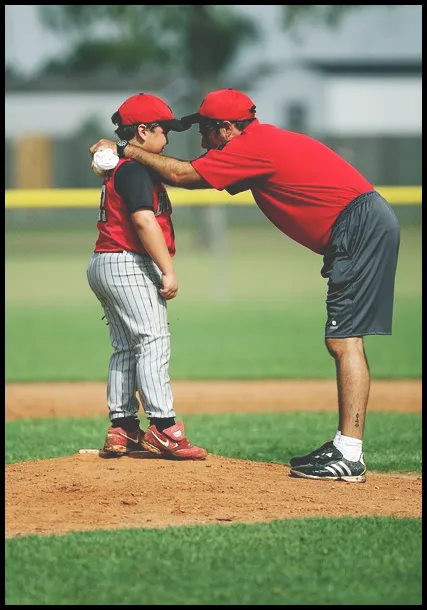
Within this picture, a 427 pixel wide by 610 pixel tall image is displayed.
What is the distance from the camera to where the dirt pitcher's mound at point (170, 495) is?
5.05m

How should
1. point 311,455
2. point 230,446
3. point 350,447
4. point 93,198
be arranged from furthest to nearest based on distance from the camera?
point 93,198 → point 230,446 → point 311,455 → point 350,447

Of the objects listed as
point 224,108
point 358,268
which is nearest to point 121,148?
point 224,108

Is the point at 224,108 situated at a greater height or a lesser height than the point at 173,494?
greater

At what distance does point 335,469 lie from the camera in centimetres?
575

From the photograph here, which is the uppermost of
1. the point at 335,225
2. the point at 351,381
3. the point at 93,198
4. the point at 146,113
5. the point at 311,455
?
the point at 93,198

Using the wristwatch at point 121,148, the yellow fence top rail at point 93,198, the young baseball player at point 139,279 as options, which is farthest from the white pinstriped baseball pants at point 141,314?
the yellow fence top rail at point 93,198

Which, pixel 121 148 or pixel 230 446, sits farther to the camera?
pixel 230 446

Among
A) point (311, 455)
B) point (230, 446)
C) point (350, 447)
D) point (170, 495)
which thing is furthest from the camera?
point (230, 446)

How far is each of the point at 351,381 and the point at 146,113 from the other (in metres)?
1.62

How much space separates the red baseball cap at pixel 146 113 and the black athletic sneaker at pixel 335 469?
174 centimetres

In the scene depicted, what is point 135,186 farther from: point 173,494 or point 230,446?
point 230,446

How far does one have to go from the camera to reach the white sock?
575 centimetres

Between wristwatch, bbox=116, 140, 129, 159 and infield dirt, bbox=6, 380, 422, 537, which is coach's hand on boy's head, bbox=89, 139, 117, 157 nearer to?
wristwatch, bbox=116, 140, 129, 159

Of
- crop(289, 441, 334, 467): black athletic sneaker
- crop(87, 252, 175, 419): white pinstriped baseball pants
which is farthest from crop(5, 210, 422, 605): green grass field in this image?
crop(87, 252, 175, 419): white pinstriped baseball pants
